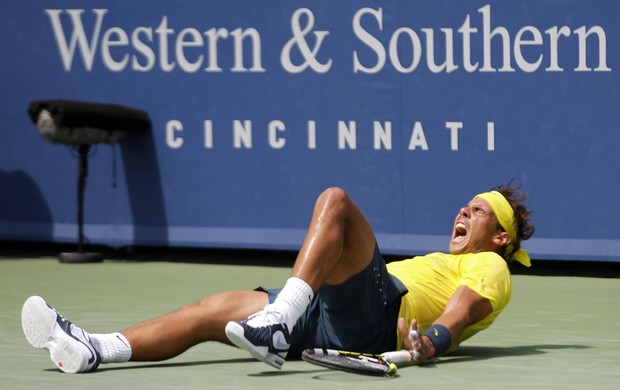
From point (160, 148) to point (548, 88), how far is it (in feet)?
9.34

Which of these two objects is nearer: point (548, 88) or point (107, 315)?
point (107, 315)

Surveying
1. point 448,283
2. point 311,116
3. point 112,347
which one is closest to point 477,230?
point 448,283

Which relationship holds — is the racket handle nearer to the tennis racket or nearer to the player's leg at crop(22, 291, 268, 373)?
the tennis racket

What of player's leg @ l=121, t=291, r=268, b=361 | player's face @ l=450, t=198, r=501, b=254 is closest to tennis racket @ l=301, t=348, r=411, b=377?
player's leg @ l=121, t=291, r=268, b=361

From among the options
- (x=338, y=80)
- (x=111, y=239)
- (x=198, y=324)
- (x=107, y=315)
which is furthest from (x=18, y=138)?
(x=198, y=324)

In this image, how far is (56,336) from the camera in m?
5.52

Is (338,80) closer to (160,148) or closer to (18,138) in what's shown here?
(160,148)

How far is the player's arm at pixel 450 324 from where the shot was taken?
5578 mm

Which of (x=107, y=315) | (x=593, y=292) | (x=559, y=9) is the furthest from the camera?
(x=559, y=9)

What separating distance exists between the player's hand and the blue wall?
13.4 feet

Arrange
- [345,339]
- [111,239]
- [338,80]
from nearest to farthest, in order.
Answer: [345,339] → [338,80] → [111,239]

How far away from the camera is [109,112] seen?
10406 mm

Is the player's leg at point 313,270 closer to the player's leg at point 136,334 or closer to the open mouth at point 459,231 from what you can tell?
the player's leg at point 136,334

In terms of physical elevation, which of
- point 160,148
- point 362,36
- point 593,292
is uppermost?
point 362,36
